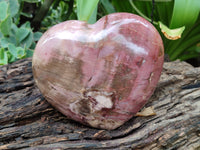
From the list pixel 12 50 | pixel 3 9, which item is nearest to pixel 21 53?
pixel 12 50

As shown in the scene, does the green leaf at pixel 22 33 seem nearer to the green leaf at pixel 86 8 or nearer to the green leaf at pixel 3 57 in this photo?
the green leaf at pixel 3 57

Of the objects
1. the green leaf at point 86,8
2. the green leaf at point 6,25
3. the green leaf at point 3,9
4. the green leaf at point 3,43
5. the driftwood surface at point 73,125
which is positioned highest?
the green leaf at point 86,8

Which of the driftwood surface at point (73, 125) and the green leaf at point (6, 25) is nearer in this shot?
the driftwood surface at point (73, 125)

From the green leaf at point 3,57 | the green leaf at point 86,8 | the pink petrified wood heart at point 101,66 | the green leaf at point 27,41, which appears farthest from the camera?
the green leaf at point 27,41

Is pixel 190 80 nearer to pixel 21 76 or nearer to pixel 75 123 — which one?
pixel 75 123

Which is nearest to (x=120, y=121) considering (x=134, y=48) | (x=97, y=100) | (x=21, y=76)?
(x=97, y=100)

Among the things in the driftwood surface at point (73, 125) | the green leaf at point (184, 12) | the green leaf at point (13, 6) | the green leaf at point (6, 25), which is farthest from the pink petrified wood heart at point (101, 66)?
the green leaf at point (13, 6)

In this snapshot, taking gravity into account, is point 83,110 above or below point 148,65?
below

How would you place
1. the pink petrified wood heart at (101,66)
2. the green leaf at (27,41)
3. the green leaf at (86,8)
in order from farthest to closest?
the green leaf at (27,41)
the green leaf at (86,8)
the pink petrified wood heart at (101,66)

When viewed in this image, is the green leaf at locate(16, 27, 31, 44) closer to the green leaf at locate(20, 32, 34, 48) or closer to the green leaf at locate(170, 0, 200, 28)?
the green leaf at locate(20, 32, 34, 48)
